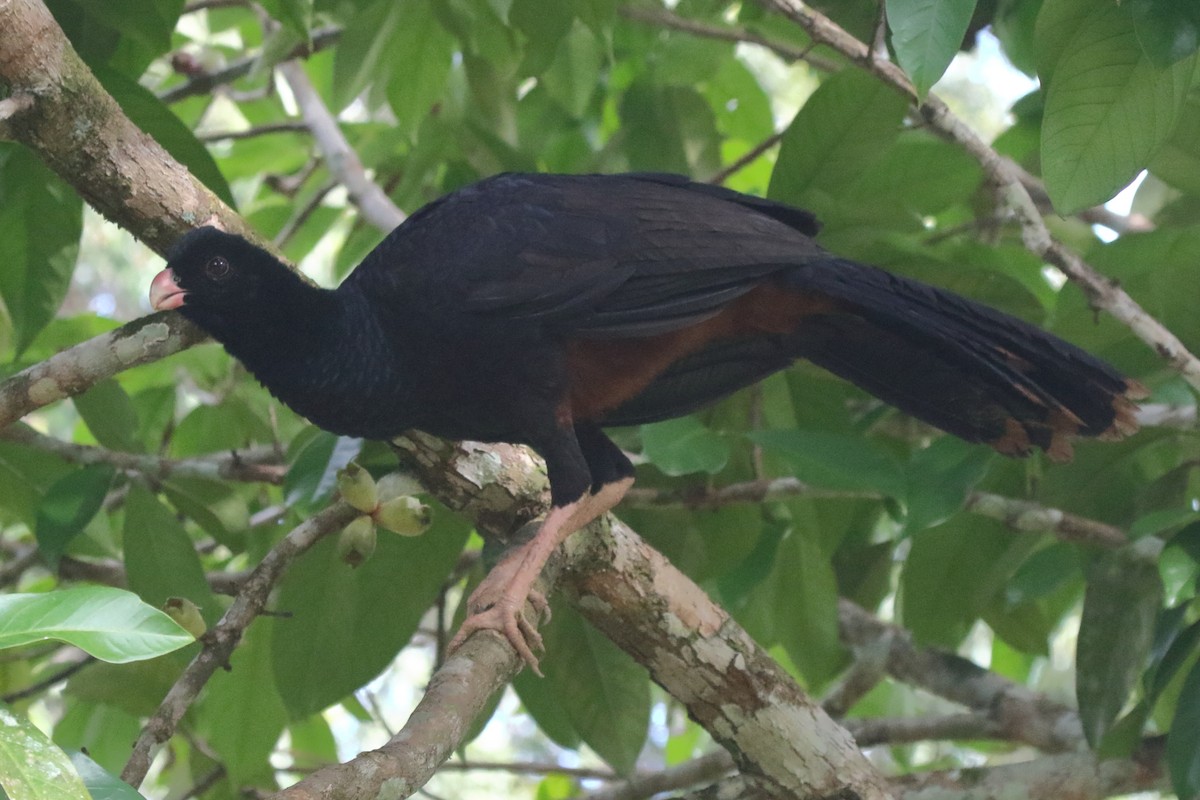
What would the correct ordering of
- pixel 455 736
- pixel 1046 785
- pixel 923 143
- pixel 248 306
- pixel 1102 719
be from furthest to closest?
pixel 923 143, pixel 1046 785, pixel 1102 719, pixel 248 306, pixel 455 736

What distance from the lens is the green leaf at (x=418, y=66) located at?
9.80ft

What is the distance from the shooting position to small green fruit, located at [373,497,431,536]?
6.77 ft

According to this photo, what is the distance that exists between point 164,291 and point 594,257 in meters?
0.75

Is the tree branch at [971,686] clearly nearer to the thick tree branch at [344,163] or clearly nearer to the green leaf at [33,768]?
the thick tree branch at [344,163]

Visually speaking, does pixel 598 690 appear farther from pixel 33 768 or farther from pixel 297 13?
pixel 33 768

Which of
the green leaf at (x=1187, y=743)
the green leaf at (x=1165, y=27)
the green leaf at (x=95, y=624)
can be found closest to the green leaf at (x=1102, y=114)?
the green leaf at (x=1165, y=27)

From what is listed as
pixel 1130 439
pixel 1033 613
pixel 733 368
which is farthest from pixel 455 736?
pixel 1033 613

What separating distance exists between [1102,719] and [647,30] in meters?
2.17

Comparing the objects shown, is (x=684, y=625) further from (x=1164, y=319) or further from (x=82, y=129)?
(x=82, y=129)

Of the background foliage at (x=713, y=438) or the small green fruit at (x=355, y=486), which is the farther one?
the background foliage at (x=713, y=438)

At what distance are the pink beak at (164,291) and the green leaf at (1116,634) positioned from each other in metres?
1.81

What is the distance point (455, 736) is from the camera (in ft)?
5.57

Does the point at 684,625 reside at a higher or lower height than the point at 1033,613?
lower

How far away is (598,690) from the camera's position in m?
2.75
